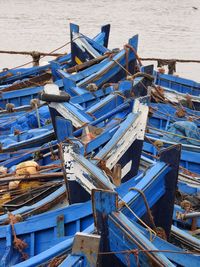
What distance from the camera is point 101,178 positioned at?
4398 mm

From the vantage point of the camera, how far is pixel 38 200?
6109 mm

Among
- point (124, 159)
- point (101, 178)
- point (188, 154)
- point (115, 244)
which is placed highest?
point (101, 178)

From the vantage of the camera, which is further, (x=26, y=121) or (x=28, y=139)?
(x=26, y=121)

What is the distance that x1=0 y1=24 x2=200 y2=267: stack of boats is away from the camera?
3758 mm

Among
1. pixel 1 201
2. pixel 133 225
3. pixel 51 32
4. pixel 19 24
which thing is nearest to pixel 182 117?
pixel 1 201

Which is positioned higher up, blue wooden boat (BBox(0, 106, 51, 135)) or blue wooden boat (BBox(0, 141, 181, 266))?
blue wooden boat (BBox(0, 141, 181, 266))

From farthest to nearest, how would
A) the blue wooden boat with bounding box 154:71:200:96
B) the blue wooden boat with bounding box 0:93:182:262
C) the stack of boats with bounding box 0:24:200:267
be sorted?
1. the blue wooden boat with bounding box 154:71:200:96
2. the blue wooden boat with bounding box 0:93:182:262
3. the stack of boats with bounding box 0:24:200:267

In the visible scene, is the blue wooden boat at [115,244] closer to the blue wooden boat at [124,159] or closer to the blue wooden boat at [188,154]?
the blue wooden boat at [124,159]

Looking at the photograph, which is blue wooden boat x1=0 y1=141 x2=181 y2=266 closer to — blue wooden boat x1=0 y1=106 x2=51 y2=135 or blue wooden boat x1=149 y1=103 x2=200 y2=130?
blue wooden boat x1=0 y1=106 x2=51 y2=135

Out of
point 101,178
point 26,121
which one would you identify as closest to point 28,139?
point 26,121

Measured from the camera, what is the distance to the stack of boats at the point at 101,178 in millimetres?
3758

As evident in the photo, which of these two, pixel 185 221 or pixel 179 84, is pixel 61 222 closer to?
pixel 185 221

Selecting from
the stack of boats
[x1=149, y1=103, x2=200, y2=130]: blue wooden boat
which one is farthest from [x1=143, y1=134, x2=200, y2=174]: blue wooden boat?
[x1=149, y1=103, x2=200, y2=130]: blue wooden boat

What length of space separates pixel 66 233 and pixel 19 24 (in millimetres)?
29949
